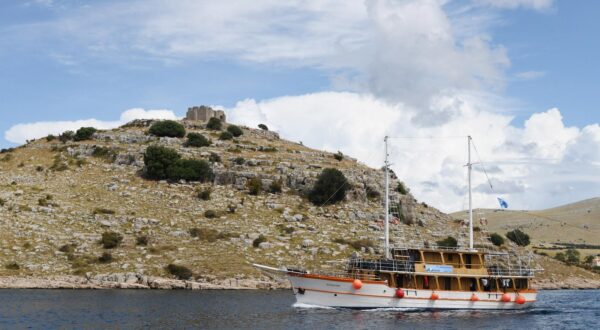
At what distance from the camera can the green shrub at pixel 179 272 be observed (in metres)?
85.6

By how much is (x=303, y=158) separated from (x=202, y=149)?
64.2ft

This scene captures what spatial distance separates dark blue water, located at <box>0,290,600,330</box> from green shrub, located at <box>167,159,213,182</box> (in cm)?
3797

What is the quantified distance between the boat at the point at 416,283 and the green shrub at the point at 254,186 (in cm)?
4400

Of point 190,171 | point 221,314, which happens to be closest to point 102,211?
point 190,171

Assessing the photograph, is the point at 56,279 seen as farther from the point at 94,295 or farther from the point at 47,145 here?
the point at 47,145

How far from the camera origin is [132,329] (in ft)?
162

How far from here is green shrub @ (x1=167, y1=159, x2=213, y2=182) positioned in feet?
375

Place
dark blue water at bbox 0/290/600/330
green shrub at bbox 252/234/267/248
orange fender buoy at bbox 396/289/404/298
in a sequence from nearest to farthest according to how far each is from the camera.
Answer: dark blue water at bbox 0/290/600/330
orange fender buoy at bbox 396/289/404/298
green shrub at bbox 252/234/267/248

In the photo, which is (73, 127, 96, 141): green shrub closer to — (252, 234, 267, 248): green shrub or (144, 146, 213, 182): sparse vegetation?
(144, 146, 213, 182): sparse vegetation

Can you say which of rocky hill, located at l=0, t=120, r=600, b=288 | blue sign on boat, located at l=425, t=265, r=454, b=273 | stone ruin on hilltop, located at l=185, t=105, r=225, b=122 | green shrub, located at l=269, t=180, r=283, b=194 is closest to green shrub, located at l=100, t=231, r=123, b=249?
rocky hill, located at l=0, t=120, r=600, b=288

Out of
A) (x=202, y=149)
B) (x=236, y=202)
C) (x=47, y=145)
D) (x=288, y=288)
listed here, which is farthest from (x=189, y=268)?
(x=47, y=145)

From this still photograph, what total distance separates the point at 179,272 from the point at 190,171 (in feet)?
104

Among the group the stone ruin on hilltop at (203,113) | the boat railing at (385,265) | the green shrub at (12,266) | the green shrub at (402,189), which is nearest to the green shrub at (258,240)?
the green shrub at (12,266)

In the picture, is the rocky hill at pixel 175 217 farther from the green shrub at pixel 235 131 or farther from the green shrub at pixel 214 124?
the green shrub at pixel 214 124
